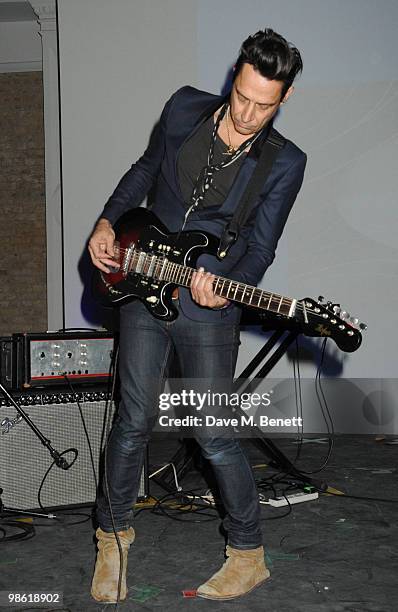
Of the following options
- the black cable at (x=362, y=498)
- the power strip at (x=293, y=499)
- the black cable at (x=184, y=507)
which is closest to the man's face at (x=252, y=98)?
the black cable at (x=184, y=507)

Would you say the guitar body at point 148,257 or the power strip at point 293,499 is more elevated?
the guitar body at point 148,257

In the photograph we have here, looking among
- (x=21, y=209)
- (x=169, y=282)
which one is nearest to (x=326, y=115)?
(x=169, y=282)

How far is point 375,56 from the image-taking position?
197 inches

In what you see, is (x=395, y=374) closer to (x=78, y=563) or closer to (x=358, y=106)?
(x=358, y=106)

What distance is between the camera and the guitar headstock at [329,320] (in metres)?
2.26

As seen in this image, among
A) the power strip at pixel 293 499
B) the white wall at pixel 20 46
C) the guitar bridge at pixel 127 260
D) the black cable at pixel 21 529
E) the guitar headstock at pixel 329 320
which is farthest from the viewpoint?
the white wall at pixel 20 46

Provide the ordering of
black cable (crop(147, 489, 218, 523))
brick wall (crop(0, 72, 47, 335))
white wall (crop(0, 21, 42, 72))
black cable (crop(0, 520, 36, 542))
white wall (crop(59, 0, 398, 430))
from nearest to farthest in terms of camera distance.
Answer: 1. black cable (crop(0, 520, 36, 542))
2. black cable (crop(147, 489, 218, 523))
3. white wall (crop(59, 0, 398, 430))
4. white wall (crop(0, 21, 42, 72))
5. brick wall (crop(0, 72, 47, 335))

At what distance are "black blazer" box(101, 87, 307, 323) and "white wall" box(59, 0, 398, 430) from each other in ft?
8.98

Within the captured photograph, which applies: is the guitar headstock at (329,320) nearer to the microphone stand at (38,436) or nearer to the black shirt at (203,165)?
the black shirt at (203,165)

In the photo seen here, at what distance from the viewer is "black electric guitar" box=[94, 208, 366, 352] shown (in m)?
2.27

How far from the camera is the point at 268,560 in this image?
2.67m

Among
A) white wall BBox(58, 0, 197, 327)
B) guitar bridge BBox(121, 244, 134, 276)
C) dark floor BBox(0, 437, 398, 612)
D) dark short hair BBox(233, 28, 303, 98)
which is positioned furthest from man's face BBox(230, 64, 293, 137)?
white wall BBox(58, 0, 197, 327)

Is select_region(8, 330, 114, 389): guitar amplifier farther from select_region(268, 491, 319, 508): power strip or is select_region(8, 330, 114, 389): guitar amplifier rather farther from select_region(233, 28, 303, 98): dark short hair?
select_region(233, 28, 303, 98): dark short hair

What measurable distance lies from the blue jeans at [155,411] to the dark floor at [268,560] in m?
0.24
